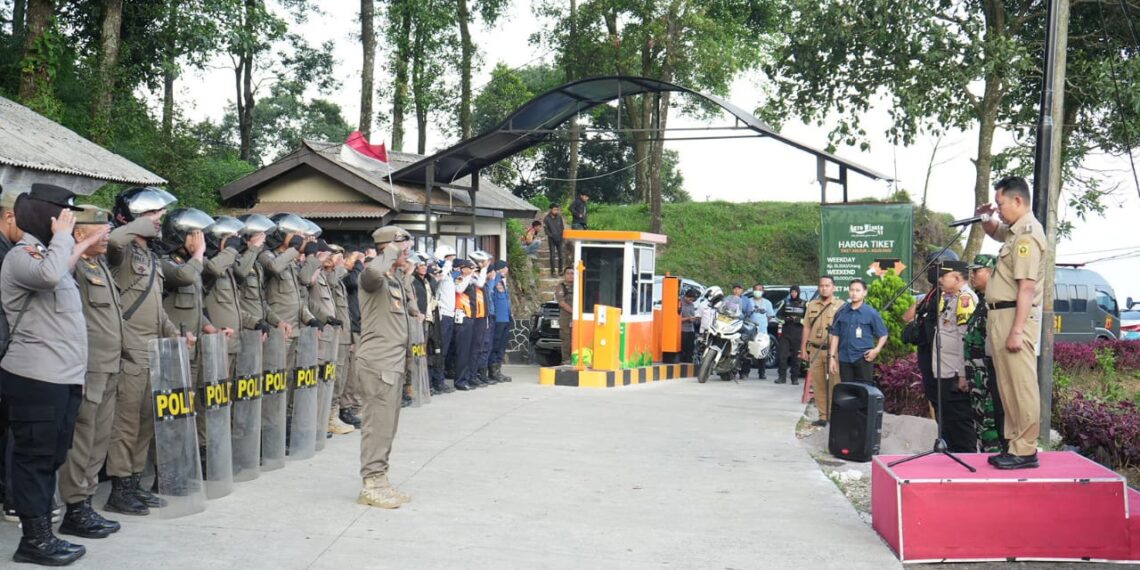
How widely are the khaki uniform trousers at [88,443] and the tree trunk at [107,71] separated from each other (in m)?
14.0

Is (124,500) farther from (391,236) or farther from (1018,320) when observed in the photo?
(1018,320)

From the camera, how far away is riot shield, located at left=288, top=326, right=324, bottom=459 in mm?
8992

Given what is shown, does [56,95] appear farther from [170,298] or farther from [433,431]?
[170,298]

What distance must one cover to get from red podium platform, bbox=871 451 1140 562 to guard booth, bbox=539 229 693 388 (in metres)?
11.0

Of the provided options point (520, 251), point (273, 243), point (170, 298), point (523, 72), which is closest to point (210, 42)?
point (520, 251)

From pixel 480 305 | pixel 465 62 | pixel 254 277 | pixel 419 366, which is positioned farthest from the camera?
pixel 465 62

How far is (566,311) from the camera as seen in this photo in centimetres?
1919

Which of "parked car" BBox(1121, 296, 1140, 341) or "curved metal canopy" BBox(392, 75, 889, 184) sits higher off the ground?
"curved metal canopy" BBox(392, 75, 889, 184)

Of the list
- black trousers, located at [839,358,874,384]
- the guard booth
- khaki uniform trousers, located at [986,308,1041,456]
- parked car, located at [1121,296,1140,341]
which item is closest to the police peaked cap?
khaki uniform trousers, located at [986,308,1041,456]

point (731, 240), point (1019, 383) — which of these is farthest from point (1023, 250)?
point (731, 240)

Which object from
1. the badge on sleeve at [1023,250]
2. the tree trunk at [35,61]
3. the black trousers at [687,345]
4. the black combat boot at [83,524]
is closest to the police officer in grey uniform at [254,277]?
the black combat boot at [83,524]

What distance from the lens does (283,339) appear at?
8859 millimetres

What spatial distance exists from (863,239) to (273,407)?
1139 cm

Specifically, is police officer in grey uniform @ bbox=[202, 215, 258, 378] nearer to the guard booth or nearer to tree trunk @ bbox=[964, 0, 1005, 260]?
the guard booth
